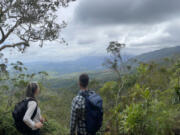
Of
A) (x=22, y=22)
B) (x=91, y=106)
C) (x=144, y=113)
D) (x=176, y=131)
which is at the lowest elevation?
(x=176, y=131)

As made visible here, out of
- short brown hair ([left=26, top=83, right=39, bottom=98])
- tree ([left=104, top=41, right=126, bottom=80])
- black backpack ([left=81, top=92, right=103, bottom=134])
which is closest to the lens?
black backpack ([left=81, top=92, right=103, bottom=134])

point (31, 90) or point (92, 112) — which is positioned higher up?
point (31, 90)

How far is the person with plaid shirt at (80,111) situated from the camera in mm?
2609

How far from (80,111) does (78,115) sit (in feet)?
0.27

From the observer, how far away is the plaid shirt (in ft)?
8.55

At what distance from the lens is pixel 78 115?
2641 mm

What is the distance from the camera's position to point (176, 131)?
3703 millimetres

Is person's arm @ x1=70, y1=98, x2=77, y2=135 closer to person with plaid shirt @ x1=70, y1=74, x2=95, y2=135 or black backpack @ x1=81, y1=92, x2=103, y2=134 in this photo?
person with plaid shirt @ x1=70, y1=74, x2=95, y2=135

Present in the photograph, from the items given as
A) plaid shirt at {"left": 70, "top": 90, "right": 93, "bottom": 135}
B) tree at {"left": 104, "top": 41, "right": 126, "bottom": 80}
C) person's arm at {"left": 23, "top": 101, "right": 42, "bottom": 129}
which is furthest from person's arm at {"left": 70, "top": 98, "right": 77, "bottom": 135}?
tree at {"left": 104, "top": 41, "right": 126, "bottom": 80}

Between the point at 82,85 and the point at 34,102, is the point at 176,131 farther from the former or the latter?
the point at 34,102

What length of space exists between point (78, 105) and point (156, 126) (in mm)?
1581

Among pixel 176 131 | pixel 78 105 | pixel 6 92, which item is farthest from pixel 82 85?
pixel 6 92

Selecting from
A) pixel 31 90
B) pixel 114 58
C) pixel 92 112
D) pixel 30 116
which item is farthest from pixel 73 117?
pixel 114 58

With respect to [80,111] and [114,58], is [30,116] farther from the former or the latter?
[114,58]
